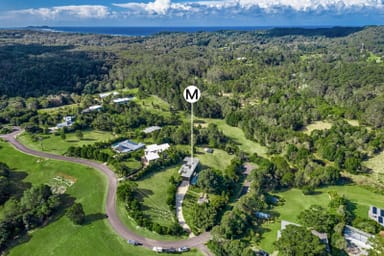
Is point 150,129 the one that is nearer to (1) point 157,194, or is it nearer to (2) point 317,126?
(1) point 157,194

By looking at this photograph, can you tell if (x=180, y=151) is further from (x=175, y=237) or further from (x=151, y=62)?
(x=151, y=62)

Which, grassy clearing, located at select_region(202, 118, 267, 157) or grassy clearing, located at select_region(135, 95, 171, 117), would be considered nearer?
grassy clearing, located at select_region(202, 118, 267, 157)

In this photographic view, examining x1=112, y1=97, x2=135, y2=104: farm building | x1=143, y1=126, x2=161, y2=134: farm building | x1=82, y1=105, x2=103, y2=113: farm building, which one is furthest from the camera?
x1=112, y1=97, x2=135, y2=104: farm building

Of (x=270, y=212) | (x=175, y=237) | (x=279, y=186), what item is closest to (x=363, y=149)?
(x=279, y=186)

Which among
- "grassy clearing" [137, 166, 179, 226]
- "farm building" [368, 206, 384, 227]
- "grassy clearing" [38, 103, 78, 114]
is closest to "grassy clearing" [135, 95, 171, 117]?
"grassy clearing" [38, 103, 78, 114]

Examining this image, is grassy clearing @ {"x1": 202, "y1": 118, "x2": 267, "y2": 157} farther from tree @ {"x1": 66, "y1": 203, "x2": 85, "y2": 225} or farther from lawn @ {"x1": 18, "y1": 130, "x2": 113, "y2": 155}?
tree @ {"x1": 66, "y1": 203, "x2": 85, "y2": 225}

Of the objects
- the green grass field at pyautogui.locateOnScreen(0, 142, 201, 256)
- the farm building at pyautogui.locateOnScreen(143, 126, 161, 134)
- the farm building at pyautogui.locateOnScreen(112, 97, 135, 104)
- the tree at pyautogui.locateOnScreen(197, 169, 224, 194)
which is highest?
the farm building at pyautogui.locateOnScreen(112, 97, 135, 104)

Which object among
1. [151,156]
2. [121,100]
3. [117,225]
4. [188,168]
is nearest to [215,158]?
[188,168]
